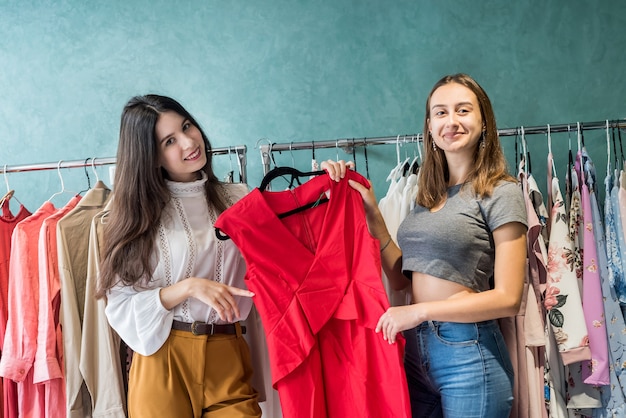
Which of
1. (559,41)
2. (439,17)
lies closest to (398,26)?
(439,17)

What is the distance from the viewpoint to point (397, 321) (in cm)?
169

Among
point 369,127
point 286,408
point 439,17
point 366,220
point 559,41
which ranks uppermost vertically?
point 439,17

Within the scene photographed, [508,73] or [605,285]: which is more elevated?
[508,73]

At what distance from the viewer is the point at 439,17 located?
264 cm

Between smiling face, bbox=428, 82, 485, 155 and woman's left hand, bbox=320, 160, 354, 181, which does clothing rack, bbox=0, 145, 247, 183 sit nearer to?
woman's left hand, bbox=320, 160, 354, 181

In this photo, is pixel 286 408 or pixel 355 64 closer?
pixel 286 408

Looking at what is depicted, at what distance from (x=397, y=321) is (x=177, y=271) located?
2.26ft

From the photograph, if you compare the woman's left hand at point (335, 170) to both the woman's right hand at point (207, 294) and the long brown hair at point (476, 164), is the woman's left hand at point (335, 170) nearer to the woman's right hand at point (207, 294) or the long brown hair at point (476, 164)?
the long brown hair at point (476, 164)

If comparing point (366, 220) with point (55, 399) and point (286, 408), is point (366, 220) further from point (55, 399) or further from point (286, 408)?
point (55, 399)

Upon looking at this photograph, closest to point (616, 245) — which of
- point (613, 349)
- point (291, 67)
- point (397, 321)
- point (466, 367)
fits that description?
point (613, 349)

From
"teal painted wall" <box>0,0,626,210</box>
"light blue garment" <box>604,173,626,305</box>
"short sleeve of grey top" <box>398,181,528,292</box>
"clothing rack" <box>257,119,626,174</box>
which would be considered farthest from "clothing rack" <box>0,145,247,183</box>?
"light blue garment" <box>604,173,626,305</box>

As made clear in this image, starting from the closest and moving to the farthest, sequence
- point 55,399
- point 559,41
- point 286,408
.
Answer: point 286,408
point 55,399
point 559,41

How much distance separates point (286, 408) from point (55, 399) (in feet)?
3.05

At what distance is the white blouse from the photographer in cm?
182
